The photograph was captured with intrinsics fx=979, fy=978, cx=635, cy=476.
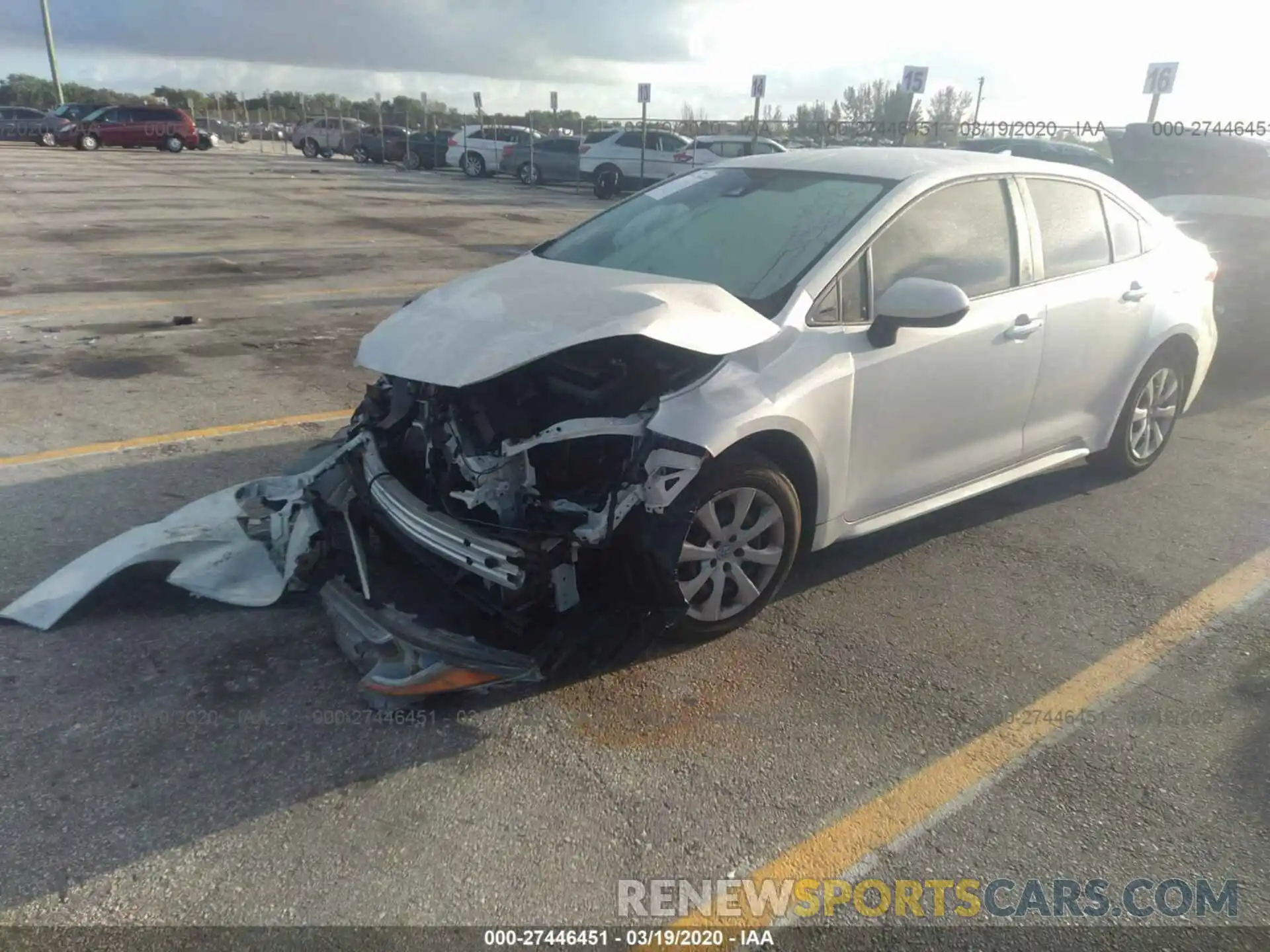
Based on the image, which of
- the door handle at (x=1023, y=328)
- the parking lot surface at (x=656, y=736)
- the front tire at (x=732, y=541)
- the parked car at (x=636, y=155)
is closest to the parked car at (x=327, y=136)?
the parked car at (x=636, y=155)

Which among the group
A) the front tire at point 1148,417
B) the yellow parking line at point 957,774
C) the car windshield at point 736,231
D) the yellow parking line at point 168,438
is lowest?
the yellow parking line at point 168,438

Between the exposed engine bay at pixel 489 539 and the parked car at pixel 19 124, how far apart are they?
151 feet

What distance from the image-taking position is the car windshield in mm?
3959

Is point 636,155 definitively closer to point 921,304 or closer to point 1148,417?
point 1148,417

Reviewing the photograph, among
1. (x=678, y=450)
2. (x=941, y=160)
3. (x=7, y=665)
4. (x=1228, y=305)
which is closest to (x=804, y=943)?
(x=678, y=450)

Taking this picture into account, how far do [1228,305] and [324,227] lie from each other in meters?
13.8

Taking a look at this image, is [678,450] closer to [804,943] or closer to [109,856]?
[804,943]

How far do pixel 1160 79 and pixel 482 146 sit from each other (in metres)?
21.3

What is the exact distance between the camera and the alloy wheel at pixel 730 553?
3.55 meters

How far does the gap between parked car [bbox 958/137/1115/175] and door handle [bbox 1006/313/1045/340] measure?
48.2 feet

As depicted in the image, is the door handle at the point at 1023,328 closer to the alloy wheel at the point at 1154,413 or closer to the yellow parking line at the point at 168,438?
the alloy wheel at the point at 1154,413

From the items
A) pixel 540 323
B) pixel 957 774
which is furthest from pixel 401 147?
pixel 957 774

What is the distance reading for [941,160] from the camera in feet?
14.8

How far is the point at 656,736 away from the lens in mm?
3229
